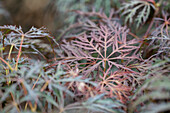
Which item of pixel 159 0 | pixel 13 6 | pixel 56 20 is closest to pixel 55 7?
pixel 56 20

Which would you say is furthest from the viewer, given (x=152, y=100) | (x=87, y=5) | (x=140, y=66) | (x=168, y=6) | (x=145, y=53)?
(x=87, y=5)

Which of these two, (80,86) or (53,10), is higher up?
(53,10)

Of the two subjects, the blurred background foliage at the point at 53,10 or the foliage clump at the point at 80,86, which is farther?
the blurred background foliage at the point at 53,10

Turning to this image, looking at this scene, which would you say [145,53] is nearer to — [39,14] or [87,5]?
[87,5]

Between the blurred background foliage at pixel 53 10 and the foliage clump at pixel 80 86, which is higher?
the blurred background foliage at pixel 53 10

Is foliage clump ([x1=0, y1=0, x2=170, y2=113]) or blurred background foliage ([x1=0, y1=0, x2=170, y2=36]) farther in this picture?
blurred background foliage ([x1=0, y1=0, x2=170, y2=36])

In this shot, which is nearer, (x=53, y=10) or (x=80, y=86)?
(x=80, y=86)

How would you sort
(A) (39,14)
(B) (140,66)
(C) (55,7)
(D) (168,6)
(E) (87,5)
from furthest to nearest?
1. (A) (39,14)
2. (C) (55,7)
3. (E) (87,5)
4. (D) (168,6)
5. (B) (140,66)

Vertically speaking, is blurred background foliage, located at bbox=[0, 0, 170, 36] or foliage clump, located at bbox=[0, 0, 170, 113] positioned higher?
blurred background foliage, located at bbox=[0, 0, 170, 36]

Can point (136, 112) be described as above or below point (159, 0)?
below

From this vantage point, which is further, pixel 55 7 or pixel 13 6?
pixel 13 6

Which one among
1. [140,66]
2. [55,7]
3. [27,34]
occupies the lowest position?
[140,66]
